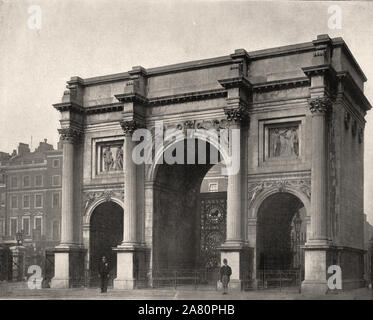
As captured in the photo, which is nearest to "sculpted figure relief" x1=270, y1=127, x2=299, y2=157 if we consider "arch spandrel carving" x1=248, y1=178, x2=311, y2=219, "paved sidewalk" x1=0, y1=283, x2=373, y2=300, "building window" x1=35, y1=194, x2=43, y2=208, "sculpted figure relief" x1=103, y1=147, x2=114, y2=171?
"arch spandrel carving" x1=248, y1=178, x2=311, y2=219

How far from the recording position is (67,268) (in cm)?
2744

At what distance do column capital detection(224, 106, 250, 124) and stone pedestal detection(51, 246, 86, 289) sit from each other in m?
9.08

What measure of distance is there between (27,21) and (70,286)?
11606 mm

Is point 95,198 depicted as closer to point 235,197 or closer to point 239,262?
point 235,197

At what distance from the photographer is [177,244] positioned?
28.9 m

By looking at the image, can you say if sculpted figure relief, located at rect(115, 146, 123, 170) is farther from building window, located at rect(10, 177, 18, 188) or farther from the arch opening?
building window, located at rect(10, 177, 18, 188)

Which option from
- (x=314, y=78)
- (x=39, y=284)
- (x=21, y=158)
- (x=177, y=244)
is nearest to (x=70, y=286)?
(x=39, y=284)

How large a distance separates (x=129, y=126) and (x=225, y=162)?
4.48 meters

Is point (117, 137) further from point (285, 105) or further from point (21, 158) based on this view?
point (21, 158)

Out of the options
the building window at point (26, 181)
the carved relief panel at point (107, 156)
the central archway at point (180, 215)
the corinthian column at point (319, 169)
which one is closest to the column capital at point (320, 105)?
the corinthian column at point (319, 169)

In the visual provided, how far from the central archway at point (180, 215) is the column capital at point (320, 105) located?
18.6 feet

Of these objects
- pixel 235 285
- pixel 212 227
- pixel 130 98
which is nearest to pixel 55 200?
pixel 212 227

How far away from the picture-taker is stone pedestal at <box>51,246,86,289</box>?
27.4 meters

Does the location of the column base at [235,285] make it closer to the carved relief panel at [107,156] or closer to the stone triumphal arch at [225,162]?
the stone triumphal arch at [225,162]
